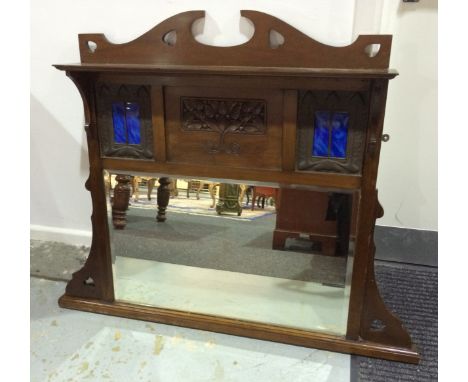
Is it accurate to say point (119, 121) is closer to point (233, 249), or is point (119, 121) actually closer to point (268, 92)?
point (268, 92)

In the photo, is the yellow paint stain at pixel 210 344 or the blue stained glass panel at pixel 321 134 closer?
the blue stained glass panel at pixel 321 134

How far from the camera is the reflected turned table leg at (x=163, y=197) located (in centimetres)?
127

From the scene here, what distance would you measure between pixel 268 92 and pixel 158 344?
0.77 meters

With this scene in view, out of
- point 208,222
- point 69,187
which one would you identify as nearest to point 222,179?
point 208,222

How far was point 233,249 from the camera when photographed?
1365 mm

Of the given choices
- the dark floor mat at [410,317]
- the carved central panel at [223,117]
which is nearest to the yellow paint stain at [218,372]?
the dark floor mat at [410,317]

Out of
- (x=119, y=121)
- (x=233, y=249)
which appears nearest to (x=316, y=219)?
(x=233, y=249)

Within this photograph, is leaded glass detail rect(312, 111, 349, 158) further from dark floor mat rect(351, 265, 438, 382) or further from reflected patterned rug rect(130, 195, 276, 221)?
dark floor mat rect(351, 265, 438, 382)

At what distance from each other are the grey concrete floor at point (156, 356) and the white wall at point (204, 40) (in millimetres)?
486

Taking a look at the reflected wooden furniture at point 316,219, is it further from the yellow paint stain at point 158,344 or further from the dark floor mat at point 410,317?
the yellow paint stain at point 158,344

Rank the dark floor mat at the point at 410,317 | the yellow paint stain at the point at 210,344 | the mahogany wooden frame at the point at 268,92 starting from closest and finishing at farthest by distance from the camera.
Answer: the mahogany wooden frame at the point at 268,92 → the dark floor mat at the point at 410,317 → the yellow paint stain at the point at 210,344

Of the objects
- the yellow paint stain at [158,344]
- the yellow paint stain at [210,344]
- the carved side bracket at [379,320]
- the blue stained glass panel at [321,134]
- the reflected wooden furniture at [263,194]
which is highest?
the blue stained glass panel at [321,134]

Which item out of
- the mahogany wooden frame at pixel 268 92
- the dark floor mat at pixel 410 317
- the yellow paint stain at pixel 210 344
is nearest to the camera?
the mahogany wooden frame at pixel 268 92

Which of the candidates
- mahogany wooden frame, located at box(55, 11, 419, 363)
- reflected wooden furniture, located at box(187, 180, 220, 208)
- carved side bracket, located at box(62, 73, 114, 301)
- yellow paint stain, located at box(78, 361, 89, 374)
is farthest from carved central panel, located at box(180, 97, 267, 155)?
yellow paint stain, located at box(78, 361, 89, 374)
